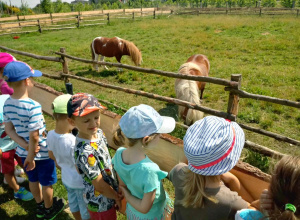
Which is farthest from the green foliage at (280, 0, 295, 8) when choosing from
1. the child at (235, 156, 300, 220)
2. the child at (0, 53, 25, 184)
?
the child at (235, 156, 300, 220)

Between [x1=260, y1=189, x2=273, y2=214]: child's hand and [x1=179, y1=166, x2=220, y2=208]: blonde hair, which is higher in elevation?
[x1=260, y1=189, x2=273, y2=214]: child's hand

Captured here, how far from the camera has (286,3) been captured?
35281 mm

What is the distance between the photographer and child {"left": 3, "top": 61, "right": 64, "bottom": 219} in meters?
2.21

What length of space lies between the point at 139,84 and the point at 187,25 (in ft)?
40.2

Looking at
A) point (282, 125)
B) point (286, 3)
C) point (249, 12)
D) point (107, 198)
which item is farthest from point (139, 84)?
point (286, 3)

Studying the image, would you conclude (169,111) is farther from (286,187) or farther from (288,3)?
(288,3)

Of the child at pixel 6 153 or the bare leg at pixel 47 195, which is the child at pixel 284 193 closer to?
the bare leg at pixel 47 195

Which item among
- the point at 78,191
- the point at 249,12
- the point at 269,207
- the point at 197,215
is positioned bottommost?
the point at 78,191

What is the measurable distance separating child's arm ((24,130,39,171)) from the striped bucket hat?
163cm

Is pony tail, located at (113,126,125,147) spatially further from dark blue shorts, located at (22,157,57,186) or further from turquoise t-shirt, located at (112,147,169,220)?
dark blue shorts, located at (22,157,57,186)

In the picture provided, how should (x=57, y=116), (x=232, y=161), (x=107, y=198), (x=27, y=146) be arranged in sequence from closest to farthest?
(x=232, y=161)
(x=107, y=198)
(x=57, y=116)
(x=27, y=146)

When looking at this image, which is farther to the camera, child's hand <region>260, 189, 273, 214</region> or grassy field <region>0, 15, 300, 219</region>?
grassy field <region>0, 15, 300, 219</region>

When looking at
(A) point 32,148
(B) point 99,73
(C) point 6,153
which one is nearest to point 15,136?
(A) point 32,148

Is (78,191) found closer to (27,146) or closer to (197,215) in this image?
(27,146)
